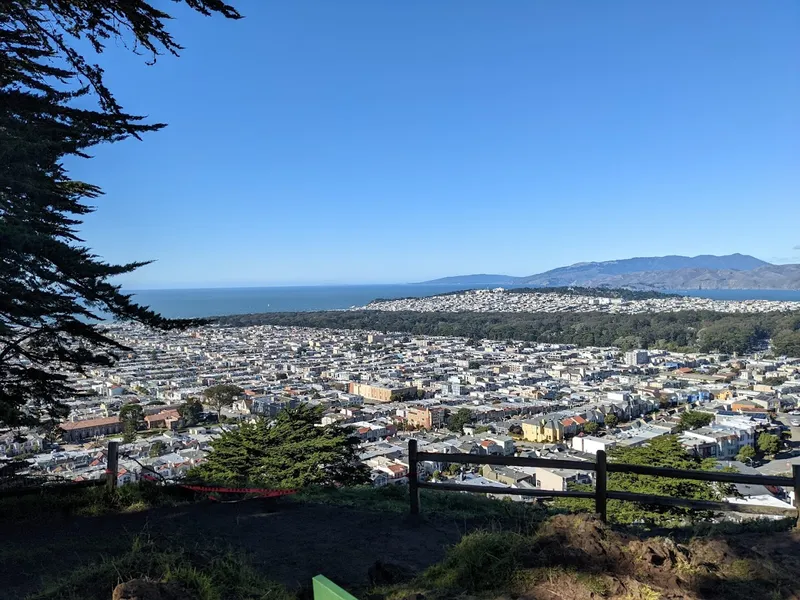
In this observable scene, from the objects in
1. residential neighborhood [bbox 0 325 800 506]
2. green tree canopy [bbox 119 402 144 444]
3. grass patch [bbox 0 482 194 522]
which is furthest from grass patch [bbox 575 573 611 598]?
green tree canopy [bbox 119 402 144 444]

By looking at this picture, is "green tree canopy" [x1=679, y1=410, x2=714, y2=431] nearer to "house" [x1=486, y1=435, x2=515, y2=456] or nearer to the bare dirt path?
"house" [x1=486, y1=435, x2=515, y2=456]

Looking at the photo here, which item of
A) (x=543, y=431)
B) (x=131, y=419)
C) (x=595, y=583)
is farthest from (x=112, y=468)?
(x=131, y=419)

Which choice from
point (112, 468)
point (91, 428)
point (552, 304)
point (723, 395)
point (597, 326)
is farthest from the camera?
point (552, 304)

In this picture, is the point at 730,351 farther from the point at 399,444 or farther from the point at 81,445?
the point at 81,445

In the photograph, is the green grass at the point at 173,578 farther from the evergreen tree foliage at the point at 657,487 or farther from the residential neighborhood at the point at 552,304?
the residential neighborhood at the point at 552,304

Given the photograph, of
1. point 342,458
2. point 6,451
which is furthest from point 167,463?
point 342,458

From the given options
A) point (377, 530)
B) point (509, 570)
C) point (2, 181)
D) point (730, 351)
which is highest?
point (2, 181)

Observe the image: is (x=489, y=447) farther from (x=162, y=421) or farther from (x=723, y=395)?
(x=723, y=395)

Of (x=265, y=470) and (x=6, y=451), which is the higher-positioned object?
(x=265, y=470)
